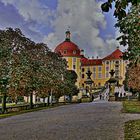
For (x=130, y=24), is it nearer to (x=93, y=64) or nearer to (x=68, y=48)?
(x=68, y=48)

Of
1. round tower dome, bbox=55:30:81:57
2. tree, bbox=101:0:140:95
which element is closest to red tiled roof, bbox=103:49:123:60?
round tower dome, bbox=55:30:81:57

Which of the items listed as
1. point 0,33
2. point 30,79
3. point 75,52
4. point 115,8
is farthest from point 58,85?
point 75,52

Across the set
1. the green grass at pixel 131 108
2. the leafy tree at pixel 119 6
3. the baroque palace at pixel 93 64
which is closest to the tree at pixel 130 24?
the leafy tree at pixel 119 6

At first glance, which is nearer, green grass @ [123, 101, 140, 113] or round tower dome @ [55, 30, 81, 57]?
green grass @ [123, 101, 140, 113]

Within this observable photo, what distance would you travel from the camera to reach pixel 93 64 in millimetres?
158500

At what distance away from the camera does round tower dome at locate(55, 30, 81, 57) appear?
451 ft

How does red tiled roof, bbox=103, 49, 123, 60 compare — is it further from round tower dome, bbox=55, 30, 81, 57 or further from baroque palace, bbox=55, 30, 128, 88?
round tower dome, bbox=55, 30, 81, 57

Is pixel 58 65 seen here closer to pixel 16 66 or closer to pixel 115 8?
pixel 16 66

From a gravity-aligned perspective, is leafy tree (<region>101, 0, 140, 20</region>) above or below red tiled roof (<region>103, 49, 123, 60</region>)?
below

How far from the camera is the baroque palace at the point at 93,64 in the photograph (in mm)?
138750

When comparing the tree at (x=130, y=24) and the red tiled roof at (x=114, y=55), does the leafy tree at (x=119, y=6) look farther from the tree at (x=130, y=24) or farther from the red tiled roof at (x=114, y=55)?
the red tiled roof at (x=114, y=55)

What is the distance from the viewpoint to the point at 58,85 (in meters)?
60.6

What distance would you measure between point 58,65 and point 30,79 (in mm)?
21607

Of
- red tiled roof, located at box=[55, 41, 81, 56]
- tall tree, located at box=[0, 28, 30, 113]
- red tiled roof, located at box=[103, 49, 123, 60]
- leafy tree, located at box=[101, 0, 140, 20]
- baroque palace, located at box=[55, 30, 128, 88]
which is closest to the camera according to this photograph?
leafy tree, located at box=[101, 0, 140, 20]
